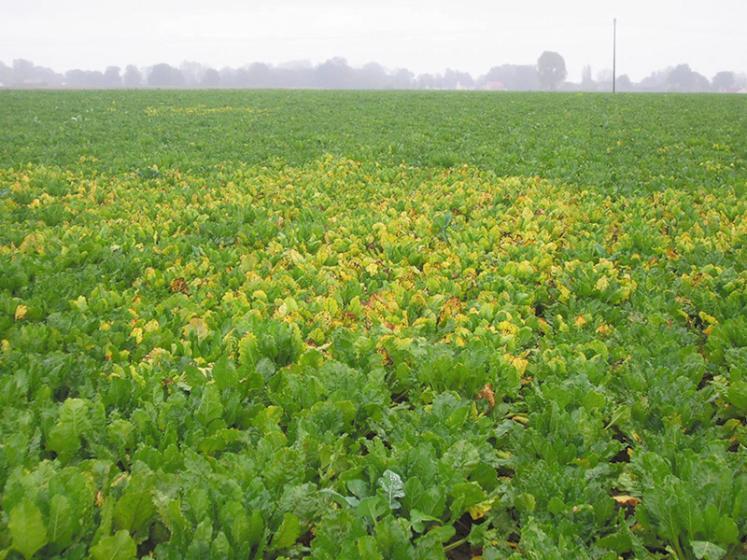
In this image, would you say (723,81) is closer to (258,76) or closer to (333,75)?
(333,75)

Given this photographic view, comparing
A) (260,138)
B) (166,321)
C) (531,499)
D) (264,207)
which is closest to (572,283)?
(531,499)

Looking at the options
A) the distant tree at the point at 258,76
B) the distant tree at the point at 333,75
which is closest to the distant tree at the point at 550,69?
Answer: the distant tree at the point at 333,75

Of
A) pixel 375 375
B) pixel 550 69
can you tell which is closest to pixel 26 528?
pixel 375 375

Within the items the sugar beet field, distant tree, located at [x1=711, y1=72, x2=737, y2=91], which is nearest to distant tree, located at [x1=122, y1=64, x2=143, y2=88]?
distant tree, located at [x1=711, y1=72, x2=737, y2=91]

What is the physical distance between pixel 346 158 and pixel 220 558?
12035mm

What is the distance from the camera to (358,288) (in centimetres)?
533

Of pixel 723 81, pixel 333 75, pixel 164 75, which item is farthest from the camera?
pixel 723 81

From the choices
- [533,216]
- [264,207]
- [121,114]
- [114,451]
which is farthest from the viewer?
[121,114]

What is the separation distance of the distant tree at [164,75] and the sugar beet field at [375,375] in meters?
181

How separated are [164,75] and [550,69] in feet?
367

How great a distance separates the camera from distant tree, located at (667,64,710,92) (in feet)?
570

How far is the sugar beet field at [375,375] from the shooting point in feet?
8.18

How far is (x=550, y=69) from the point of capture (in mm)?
156625

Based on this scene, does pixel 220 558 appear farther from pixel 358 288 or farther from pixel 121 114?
pixel 121 114
